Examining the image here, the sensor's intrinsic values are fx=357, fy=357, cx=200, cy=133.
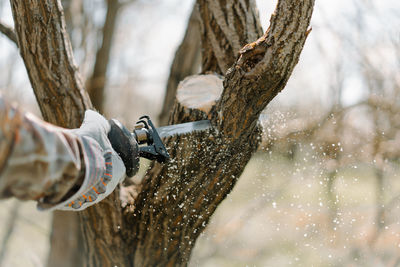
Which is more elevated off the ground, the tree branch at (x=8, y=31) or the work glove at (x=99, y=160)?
the tree branch at (x=8, y=31)

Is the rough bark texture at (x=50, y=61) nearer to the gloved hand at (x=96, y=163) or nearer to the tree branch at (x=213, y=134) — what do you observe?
the tree branch at (x=213, y=134)

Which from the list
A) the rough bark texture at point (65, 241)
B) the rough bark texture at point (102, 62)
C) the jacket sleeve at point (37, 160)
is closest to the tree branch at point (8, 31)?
the rough bark texture at point (102, 62)

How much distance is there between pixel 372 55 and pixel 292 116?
1.50 meters

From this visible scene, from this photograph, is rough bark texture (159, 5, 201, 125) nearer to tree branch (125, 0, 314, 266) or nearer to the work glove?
tree branch (125, 0, 314, 266)

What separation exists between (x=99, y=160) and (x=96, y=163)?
2 centimetres

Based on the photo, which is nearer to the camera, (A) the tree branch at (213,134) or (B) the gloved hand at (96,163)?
(B) the gloved hand at (96,163)

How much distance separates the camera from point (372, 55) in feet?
14.6

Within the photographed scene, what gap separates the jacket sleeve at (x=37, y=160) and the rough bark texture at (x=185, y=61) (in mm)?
2039

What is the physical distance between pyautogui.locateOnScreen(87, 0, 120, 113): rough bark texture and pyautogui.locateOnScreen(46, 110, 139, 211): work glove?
79.8 inches

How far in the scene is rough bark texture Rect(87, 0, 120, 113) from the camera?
10.6ft

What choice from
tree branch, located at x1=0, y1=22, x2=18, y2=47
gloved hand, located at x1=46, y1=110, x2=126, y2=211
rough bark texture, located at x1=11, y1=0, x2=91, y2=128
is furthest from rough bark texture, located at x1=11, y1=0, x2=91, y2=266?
gloved hand, located at x1=46, y1=110, x2=126, y2=211

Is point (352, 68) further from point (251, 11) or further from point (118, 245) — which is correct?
point (118, 245)

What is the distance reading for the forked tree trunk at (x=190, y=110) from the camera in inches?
54.3

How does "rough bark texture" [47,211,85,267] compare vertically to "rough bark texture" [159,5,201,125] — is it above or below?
below
